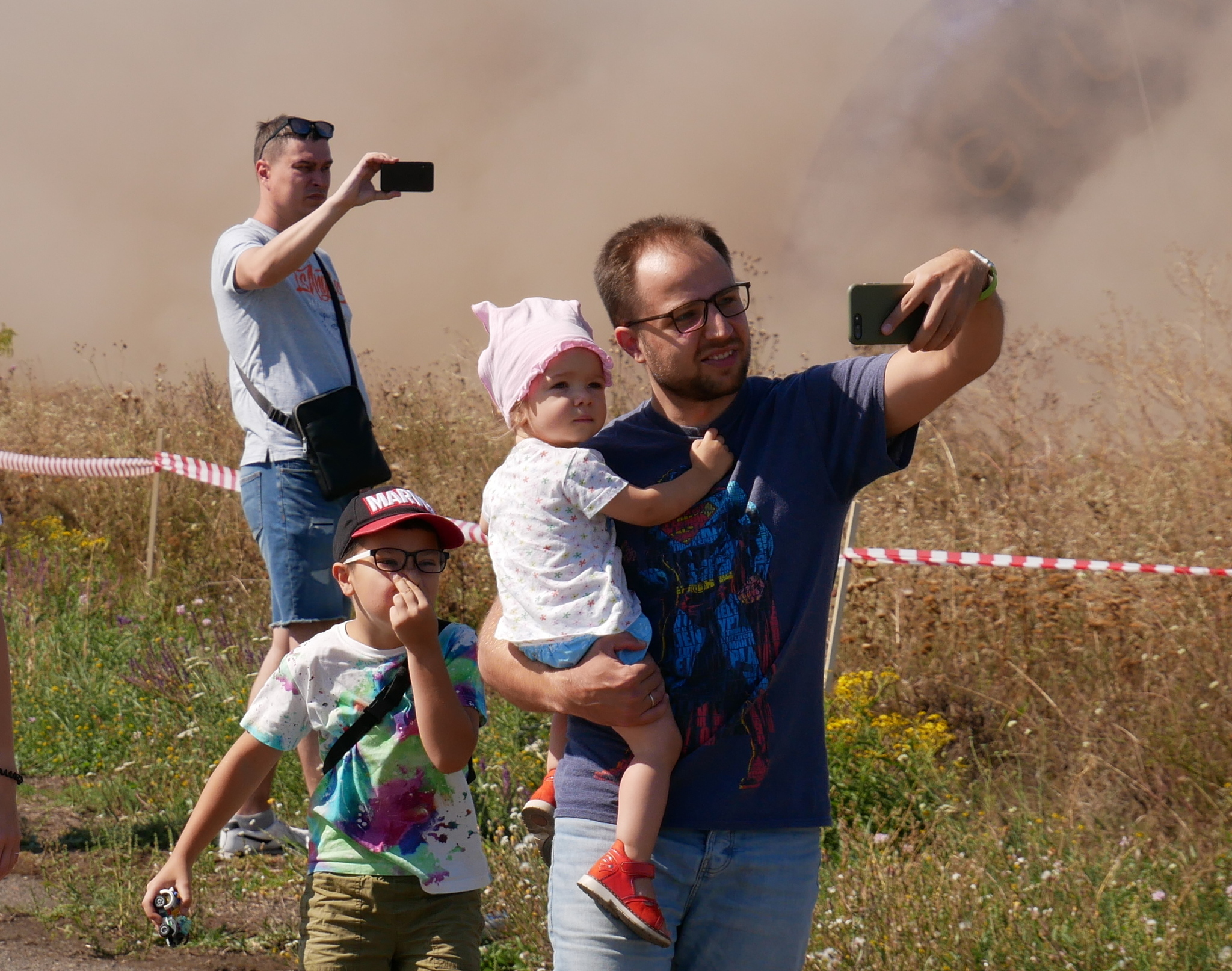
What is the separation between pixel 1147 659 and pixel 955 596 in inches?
36.3

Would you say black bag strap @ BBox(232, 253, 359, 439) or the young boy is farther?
black bag strap @ BBox(232, 253, 359, 439)

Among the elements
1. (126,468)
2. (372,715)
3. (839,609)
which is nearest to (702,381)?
(372,715)

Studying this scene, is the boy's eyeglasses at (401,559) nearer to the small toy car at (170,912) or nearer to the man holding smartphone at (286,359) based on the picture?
the small toy car at (170,912)

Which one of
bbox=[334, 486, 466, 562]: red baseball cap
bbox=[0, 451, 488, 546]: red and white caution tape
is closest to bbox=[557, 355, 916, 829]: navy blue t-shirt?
bbox=[334, 486, 466, 562]: red baseball cap

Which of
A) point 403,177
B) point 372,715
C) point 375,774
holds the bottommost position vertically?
point 375,774

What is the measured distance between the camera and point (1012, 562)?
17.3 ft

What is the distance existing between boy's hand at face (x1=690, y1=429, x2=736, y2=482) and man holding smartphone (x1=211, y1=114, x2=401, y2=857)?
2251mm

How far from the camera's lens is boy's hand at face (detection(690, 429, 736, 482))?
2.32 metres

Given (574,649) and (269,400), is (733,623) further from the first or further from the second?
(269,400)

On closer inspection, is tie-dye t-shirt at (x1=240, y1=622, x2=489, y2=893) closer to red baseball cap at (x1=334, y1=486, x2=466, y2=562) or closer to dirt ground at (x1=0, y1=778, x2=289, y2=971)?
red baseball cap at (x1=334, y1=486, x2=466, y2=562)

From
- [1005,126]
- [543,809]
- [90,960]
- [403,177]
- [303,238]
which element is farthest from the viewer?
[1005,126]

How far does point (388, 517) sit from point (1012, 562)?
3242 millimetres

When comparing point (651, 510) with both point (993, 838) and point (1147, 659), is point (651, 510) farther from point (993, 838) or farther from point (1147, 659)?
point (1147, 659)

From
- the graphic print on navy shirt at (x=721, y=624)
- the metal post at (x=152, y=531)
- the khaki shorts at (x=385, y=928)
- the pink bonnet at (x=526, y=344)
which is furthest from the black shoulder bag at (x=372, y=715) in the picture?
the metal post at (x=152, y=531)
